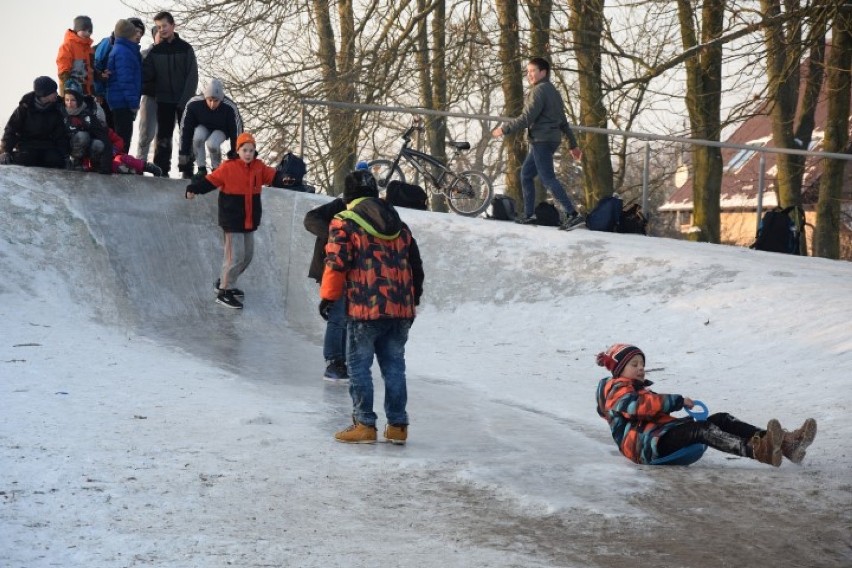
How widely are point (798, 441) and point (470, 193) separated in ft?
30.4

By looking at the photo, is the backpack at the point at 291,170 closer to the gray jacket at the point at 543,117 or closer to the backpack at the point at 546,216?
the gray jacket at the point at 543,117

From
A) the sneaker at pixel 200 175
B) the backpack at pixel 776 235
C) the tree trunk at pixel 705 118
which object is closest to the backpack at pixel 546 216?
the backpack at pixel 776 235

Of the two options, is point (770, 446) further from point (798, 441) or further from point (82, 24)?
point (82, 24)

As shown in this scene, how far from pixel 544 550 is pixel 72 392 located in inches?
168

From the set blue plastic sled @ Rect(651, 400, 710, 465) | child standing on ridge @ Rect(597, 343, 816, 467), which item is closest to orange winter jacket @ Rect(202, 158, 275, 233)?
child standing on ridge @ Rect(597, 343, 816, 467)

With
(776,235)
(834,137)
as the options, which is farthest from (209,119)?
(834,137)

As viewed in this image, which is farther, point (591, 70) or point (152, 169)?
point (591, 70)

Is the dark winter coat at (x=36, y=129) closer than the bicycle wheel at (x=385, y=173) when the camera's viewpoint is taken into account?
Yes

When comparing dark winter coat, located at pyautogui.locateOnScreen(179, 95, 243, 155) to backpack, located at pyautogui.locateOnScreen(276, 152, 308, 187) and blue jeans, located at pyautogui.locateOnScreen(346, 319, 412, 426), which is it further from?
blue jeans, located at pyautogui.locateOnScreen(346, 319, 412, 426)

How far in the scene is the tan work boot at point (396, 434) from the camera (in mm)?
7547

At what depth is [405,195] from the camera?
1577 centimetres

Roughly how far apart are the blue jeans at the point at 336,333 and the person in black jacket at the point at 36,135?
5320 millimetres

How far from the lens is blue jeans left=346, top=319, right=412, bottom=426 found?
7465 mm

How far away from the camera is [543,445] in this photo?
25.4 ft
